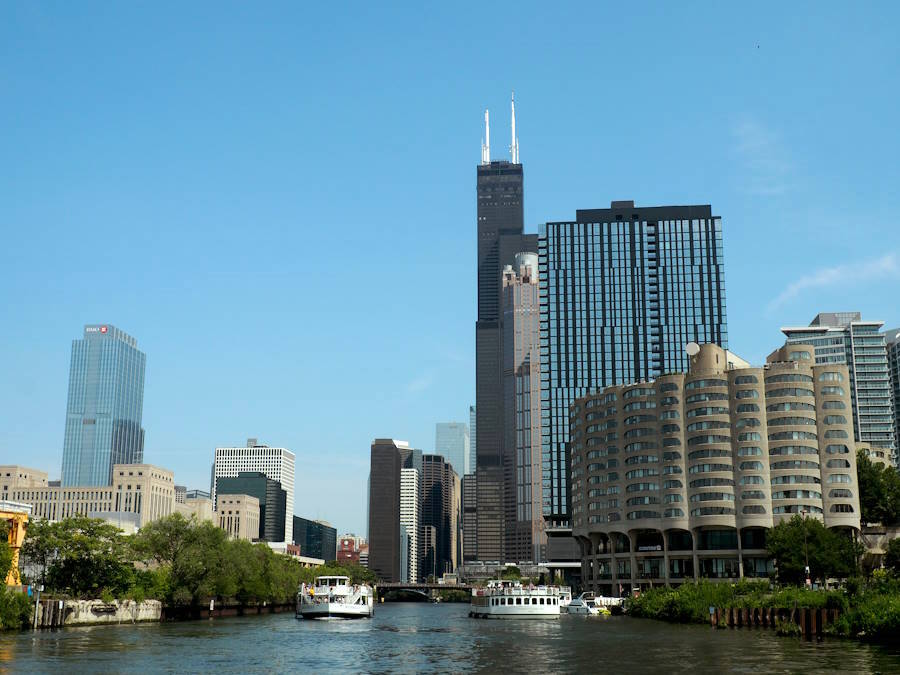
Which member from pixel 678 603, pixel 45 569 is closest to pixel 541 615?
pixel 678 603

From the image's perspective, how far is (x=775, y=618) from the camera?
130m

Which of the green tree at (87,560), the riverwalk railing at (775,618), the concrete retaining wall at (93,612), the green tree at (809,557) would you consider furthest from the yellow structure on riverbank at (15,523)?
the green tree at (809,557)

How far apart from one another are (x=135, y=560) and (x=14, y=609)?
4956 centimetres

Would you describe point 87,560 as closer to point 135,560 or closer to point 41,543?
point 41,543

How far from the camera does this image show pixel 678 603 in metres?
159

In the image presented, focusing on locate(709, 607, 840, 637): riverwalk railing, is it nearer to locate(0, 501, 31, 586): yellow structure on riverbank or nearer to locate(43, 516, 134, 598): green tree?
locate(43, 516, 134, 598): green tree

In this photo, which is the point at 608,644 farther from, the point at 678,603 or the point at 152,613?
the point at 152,613

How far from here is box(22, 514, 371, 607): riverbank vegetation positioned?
147 metres

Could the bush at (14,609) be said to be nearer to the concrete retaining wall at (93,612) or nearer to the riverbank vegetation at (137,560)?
the concrete retaining wall at (93,612)

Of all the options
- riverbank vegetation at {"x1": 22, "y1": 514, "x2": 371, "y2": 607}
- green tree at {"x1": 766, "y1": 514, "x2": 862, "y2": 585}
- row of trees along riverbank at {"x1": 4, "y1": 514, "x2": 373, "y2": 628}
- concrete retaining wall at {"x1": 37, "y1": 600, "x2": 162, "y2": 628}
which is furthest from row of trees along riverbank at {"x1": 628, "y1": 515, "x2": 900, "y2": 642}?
concrete retaining wall at {"x1": 37, "y1": 600, "x2": 162, "y2": 628}

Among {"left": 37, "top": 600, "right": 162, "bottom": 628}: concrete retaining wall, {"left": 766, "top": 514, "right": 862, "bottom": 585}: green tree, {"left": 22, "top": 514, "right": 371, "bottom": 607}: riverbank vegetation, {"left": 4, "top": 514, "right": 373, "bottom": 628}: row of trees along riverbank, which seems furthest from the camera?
{"left": 766, "top": 514, "right": 862, "bottom": 585}: green tree

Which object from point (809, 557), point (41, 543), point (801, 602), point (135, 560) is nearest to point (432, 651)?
point (801, 602)

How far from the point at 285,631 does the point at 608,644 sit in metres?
52.1

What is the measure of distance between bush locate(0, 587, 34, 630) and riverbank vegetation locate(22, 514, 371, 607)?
56.9 feet
